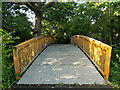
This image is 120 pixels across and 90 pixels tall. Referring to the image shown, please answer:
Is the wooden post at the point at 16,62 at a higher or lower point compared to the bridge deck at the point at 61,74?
higher

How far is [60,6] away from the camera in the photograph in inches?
438

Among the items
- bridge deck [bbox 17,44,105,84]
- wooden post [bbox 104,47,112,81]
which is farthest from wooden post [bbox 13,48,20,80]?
wooden post [bbox 104,47,112,81]

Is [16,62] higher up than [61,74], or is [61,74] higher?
[16,62]

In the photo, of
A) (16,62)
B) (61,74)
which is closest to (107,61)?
(61,74)

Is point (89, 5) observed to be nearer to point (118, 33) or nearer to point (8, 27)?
point (118, 33)

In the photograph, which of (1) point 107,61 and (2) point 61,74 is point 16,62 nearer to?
(2) point 61,74

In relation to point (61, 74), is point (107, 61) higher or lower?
higher

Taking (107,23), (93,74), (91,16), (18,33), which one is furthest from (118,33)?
(18,33)

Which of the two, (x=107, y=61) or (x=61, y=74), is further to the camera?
(x=61, y=74)

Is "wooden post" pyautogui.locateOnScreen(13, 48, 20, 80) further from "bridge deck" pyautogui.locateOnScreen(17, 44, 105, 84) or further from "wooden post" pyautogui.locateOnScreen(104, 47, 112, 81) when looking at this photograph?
"wooden post" pyautogui.locateOnScreen(104, 47, 112, 81)

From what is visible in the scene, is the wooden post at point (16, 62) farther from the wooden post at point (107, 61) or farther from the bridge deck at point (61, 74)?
the wooden post at point (107, 61)

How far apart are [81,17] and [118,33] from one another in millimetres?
3540

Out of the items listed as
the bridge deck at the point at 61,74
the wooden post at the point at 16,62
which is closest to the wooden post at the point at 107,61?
the bridge deck at the point at 61,74

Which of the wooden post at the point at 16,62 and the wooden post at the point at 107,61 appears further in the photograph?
the wooden post at the point at 16,62
